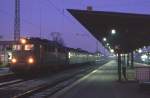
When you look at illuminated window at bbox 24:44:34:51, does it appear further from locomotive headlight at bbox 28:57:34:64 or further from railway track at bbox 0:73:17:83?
railway track at bbox 0:73:17:83

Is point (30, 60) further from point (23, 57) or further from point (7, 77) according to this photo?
point (7, 77)

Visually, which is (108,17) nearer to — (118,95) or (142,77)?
(142,77)

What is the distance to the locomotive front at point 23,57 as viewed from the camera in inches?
1384

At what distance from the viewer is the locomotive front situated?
35.2 metres

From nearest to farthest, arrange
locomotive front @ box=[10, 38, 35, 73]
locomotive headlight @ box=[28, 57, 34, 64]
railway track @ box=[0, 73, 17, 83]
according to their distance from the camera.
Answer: railway track @ box=[0, 73, 17, 83] < locomotive front @ box=[10, 38, 35, 73] < locomotive headlight @ box=[28, 57, 34, 64]

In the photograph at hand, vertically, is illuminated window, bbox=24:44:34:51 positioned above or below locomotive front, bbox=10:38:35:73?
above

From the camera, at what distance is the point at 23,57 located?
3562 centimetres

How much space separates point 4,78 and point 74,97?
50.1 ft

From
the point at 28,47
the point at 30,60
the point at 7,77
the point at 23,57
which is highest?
the point at 28,47

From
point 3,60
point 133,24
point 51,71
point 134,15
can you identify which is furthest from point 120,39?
point 3,60

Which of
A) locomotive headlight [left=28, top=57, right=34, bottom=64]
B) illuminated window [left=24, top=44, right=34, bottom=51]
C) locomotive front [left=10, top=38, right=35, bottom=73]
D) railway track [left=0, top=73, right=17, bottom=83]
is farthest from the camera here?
illuminated window [left=24, top=44, right=34, bottom=51]

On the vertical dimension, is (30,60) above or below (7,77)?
above

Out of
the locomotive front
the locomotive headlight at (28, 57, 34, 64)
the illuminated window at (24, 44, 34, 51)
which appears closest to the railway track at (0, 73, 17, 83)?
the locomotive front

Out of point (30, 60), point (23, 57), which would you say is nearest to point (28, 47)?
point (23, 57)
